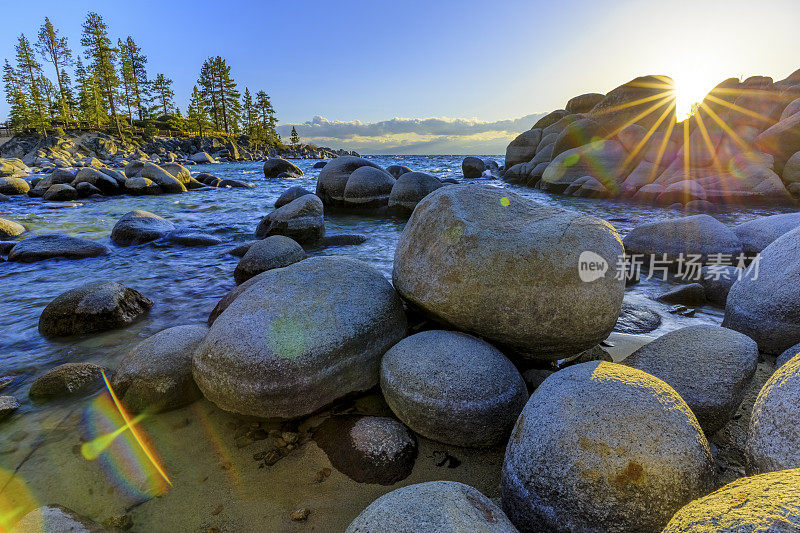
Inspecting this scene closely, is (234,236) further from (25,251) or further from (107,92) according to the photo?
(107,92)

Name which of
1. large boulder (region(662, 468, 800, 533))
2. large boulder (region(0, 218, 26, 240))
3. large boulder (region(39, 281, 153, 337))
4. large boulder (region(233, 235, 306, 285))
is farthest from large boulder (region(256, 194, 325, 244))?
large boulder (region(662, 468, 800, 533))

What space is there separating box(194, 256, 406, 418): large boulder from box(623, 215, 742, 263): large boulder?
571cm

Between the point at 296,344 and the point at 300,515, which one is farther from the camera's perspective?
the point at 296,344

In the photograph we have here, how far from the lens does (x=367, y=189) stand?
12.4 meters

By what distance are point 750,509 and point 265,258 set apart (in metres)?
5.89

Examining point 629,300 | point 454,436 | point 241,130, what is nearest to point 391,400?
point 454,436

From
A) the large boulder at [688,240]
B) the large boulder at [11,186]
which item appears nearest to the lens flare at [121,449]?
the large boulder at [688,240]

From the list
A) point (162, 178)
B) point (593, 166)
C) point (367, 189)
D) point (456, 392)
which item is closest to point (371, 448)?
point (456, 392)

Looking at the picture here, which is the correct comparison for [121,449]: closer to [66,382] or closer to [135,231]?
[66,382]

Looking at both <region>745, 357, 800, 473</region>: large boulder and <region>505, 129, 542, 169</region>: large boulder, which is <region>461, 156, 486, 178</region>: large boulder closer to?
<region>505, 129, 542, 169</region>: large boulder

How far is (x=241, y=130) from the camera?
68.0m

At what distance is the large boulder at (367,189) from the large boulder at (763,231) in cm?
888

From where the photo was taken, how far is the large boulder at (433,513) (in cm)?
146

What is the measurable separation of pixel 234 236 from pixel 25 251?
374 centimetres
